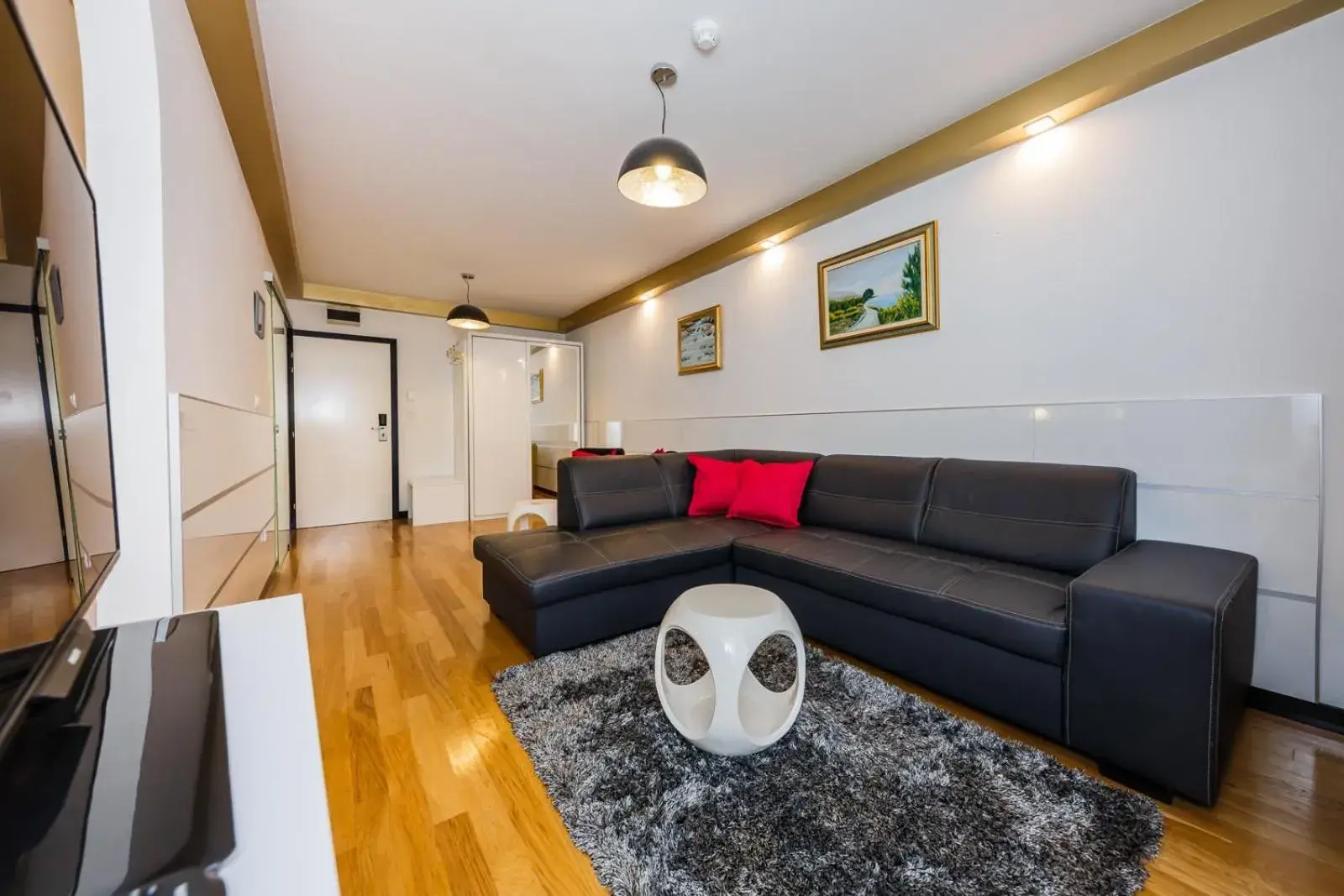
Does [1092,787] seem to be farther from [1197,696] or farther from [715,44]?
[715,44]

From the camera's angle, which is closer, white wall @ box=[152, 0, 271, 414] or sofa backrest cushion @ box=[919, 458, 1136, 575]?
white wall @ box=[152, 0, 271, 414]

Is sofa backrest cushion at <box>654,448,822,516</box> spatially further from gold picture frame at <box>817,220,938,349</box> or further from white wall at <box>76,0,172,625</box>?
white wall at <box>76,0,172,625</box>

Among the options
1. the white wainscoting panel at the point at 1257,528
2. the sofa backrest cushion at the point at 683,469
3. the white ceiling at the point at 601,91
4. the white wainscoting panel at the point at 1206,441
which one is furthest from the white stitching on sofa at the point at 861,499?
the white ceiling at the point at 601,91

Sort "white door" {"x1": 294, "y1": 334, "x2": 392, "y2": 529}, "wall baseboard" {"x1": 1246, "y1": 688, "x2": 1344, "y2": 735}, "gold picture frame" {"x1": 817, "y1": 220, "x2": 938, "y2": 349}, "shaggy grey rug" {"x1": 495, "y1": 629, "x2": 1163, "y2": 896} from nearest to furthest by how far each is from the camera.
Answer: "shaggy grey rug" {"x1": 495, "y1": 629, "x2": 1163, "y2": 896} < "wall baseboard" {"x1": 1246, "y1": 688, "x2": 1344, "y2": 735} < "gold picture frame" {"x1": 817, "y1": 220, "x2": 938, "y2": 349} < "white door" {"x1": 294, "y1": 334, "x2": 392, "y2": 529}

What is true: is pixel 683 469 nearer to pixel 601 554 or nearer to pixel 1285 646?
pixel 601 554

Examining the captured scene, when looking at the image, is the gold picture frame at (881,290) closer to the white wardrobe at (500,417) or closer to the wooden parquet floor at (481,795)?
the wooden parquet floor at (481,795)

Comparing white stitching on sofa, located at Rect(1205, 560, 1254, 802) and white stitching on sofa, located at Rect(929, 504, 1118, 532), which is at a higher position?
white stitching on sofa, located at Rect(929, 504, 1118, 532)

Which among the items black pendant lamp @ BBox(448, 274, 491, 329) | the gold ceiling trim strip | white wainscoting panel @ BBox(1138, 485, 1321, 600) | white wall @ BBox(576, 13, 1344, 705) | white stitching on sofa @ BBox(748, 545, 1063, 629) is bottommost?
white stitching on sofa @ BBox(748, 545, 1063, 629)

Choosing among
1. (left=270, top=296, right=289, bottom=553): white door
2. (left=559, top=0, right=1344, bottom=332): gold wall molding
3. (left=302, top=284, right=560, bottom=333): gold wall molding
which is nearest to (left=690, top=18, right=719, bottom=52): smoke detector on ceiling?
(left=559, top=0, right=1344, bottom=332): gold wall molding

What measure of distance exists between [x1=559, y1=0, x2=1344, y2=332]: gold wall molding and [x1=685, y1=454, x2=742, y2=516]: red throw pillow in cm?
171

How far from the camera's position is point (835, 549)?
2.28 meters

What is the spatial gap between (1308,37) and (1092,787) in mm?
2555

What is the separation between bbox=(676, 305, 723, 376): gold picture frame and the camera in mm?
4168

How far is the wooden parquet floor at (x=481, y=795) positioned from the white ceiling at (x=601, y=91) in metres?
2.52
